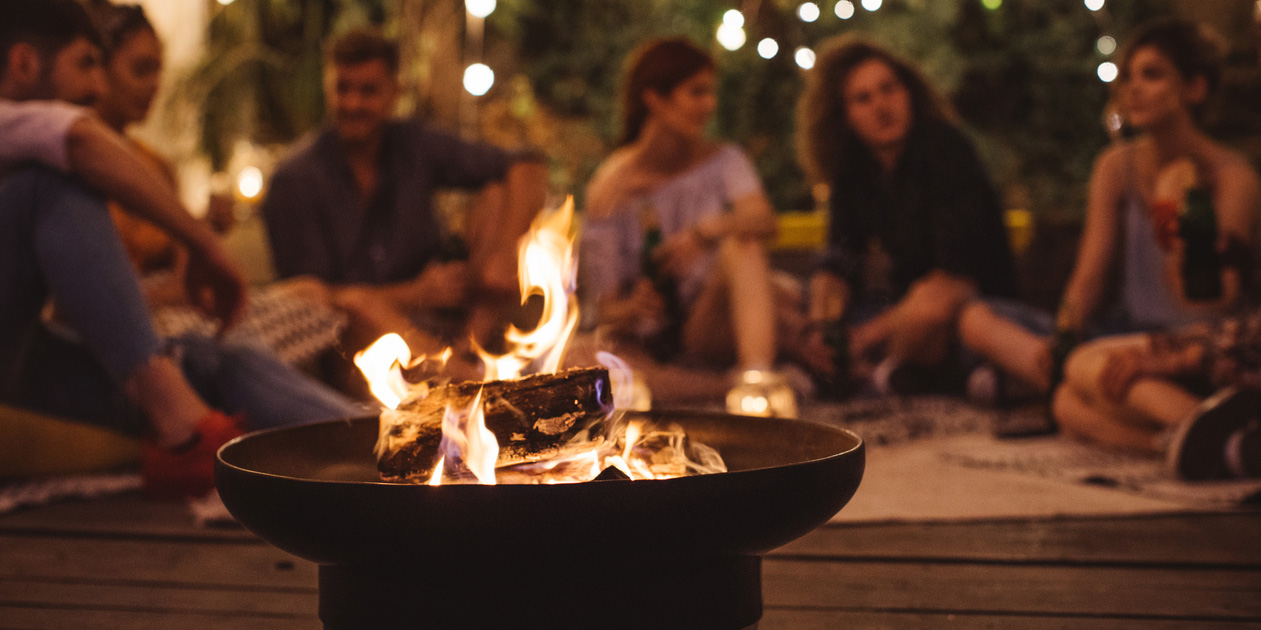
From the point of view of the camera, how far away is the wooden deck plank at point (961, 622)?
1.06 meters

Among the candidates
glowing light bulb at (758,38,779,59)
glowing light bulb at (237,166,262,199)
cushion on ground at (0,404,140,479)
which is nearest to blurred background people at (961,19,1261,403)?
cushion on ground at (0,404,140,479)

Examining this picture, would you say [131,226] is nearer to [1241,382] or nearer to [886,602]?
[886,602]

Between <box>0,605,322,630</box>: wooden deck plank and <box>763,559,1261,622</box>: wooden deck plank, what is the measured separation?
0.61m

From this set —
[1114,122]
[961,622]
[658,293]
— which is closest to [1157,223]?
[1114,122]

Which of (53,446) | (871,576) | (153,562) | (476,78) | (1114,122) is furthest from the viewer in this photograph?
(476,78)

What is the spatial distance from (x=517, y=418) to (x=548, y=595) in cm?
18

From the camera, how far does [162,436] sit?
5.59 ft

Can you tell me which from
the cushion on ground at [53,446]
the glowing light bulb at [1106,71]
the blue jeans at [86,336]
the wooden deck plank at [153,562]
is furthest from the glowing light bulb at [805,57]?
the wooden deck plank at [153,562]

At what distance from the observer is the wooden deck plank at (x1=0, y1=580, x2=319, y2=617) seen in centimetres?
117

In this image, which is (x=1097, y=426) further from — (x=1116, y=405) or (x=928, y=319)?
(x=928, y=319)

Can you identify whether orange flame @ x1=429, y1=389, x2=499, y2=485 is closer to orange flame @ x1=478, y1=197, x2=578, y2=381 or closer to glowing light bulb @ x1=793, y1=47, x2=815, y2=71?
orange flame @ x1=478, y1=197, x2=578, y2=381

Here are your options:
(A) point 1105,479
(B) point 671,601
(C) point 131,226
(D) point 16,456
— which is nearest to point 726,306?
(A) point 1105,479

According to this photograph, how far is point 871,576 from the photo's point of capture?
127cm

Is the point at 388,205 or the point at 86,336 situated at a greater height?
the point at 388,205
